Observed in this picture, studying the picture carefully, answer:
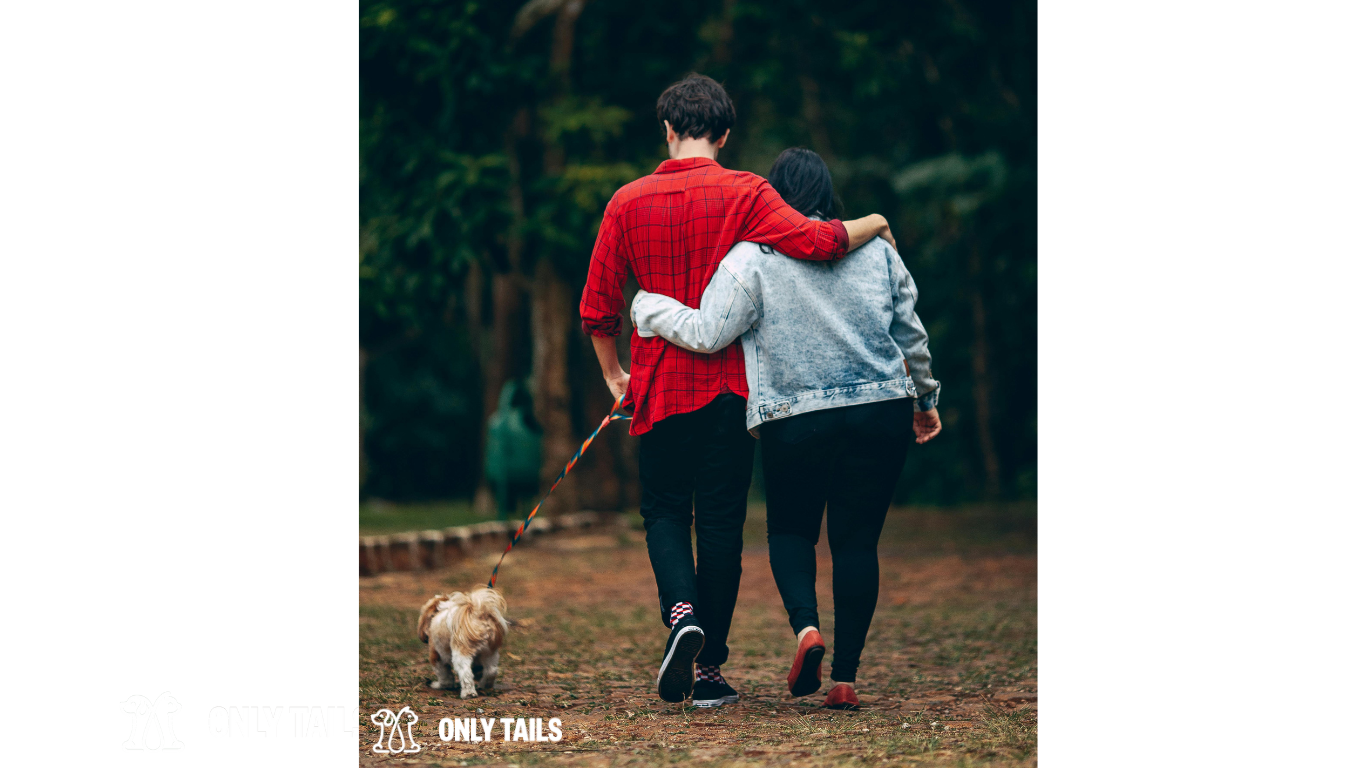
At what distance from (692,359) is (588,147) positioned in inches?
299

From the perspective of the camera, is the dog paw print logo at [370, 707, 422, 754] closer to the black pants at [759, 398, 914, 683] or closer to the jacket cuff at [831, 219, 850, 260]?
the black pants at [759, 398, 914, 683]

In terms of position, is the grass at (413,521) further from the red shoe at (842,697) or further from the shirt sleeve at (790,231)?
the shirt sleeve at (790,231)

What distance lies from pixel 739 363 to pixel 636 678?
1402mm

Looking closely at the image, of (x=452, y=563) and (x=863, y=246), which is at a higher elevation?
(x=863, y=246)

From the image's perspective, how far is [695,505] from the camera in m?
3.64

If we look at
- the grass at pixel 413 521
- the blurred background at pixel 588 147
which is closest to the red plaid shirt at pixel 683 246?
the blurred background at pixel 588 147

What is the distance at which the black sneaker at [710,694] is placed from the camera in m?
3.69

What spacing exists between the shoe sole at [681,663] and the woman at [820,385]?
0.95 ft

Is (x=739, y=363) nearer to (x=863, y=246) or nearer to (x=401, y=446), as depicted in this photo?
(x=863, y=246)

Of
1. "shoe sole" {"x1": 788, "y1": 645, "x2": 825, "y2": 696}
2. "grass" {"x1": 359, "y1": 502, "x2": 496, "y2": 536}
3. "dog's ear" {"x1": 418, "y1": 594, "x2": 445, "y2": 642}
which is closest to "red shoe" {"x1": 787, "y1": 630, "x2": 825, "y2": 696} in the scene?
"shoe sole" {"x1": 788, "y1": 645, "x2": 825, "y2": 696}

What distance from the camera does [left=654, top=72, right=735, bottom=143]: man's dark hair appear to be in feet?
12.0

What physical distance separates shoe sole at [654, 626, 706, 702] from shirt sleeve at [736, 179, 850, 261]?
3.67 ft

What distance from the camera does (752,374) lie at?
3535 mm

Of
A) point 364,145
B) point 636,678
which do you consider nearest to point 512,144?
point 364,145
